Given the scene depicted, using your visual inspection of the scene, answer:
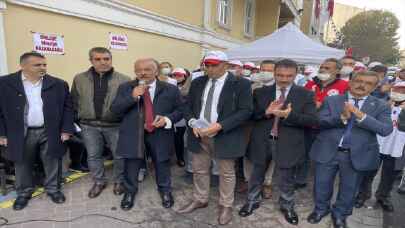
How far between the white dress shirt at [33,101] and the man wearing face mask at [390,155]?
156 inches

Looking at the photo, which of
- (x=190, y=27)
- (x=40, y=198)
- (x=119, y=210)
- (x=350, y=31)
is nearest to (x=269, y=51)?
(x=190, y=27)

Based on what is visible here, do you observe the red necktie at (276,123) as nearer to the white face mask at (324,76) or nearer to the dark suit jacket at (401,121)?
the white face mask at (324,76)

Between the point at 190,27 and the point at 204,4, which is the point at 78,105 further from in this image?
the point at 204,4

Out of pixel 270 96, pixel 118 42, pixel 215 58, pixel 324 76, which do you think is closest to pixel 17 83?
pixel 215 58

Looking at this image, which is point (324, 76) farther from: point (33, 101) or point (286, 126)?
point (33, 101)

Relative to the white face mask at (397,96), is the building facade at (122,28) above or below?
above

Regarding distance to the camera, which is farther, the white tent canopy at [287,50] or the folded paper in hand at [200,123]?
the white tent canopy at [287,50]

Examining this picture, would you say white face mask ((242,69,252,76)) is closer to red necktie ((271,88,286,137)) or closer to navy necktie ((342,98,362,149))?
red necktie ((271,88,286,137))

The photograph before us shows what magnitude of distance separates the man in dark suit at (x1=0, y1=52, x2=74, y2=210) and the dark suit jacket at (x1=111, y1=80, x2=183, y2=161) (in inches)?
28.5

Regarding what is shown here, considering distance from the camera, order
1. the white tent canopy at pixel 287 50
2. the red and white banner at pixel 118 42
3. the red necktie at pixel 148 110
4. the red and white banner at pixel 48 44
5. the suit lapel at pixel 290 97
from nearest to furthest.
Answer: the suit lapel at pixel 290 97, the red necktie at pixel 148 110, the red and white banner at pixel 48 44, the red and white banner at pixel 118 42, the white tent canopy at pixel 287 50

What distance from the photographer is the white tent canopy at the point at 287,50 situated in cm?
697

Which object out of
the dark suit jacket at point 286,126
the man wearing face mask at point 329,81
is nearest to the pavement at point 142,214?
the dark suit jacket at point 286,126

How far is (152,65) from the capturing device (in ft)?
10.9

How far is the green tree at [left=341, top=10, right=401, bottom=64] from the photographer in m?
46.2
